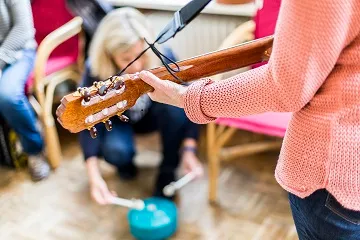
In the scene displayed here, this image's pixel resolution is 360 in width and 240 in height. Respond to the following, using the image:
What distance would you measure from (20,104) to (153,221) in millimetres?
723

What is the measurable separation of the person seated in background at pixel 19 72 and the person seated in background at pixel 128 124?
0.28 meters

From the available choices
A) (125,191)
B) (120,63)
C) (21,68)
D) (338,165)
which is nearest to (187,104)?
(338,165)

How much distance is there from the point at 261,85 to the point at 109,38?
1105 millimetres

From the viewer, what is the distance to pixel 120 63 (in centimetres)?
174

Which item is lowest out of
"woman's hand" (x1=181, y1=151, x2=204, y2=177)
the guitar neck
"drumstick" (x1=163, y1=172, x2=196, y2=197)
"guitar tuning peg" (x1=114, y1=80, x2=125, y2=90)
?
"drumstick" (x1=163, y1=172, x2=196, y2=197)

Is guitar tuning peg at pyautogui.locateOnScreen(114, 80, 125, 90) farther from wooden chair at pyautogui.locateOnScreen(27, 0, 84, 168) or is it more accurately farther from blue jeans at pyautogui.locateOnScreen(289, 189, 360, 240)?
wooden chair at pyautogui.locateOnScreen(27, 0, 84, 168)

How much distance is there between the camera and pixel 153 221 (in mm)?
1646

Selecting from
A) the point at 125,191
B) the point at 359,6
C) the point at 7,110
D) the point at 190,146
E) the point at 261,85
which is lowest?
the point at 125,191

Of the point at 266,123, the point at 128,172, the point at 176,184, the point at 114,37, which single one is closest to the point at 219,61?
the point at 266,123

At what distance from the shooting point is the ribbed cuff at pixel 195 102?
2.64ft

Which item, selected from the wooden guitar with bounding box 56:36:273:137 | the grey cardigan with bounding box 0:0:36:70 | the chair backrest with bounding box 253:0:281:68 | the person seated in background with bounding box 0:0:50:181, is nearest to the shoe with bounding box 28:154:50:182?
the person seated in background with bounding box 0:0:50:181

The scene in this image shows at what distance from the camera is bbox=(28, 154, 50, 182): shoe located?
2062 mm

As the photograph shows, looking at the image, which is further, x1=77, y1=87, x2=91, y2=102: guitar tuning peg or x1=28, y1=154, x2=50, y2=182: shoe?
x1=28, y1=154, x2=50, y2=182: shoe

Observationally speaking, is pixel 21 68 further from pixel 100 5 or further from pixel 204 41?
pixel 204 41
